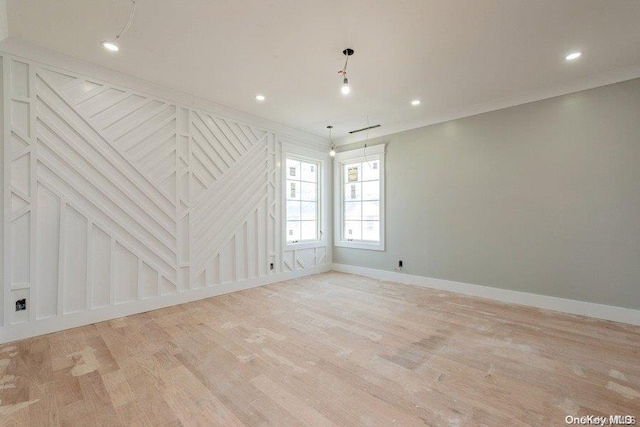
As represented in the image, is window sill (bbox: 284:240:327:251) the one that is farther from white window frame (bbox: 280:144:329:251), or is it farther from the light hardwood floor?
the light hardwood floor

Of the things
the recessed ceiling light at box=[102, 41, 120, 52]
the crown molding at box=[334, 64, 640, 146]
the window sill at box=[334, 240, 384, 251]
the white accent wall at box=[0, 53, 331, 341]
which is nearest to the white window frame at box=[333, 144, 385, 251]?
the window sill at box=[334, 240, 384, 251]

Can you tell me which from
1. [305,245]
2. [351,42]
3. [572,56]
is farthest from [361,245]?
[572,56]

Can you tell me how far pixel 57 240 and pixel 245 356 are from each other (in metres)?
2.35

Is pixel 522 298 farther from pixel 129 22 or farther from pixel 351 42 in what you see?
pixel 129 22

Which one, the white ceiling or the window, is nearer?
the white ceiling

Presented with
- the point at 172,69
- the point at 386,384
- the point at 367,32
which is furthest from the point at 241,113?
the point at 386,384

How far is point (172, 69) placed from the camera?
9.95 feet

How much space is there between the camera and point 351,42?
2520mm

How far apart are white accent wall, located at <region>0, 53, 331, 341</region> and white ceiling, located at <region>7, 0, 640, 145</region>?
48cm

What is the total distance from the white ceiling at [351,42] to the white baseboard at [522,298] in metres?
2.69

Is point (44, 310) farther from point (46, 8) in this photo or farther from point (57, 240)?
point (46, 8)

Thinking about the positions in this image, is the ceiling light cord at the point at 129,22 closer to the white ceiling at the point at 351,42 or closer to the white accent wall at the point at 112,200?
the white ceiling at the point at 351,42

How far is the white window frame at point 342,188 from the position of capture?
5055 mm

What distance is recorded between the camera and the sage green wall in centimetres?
304
